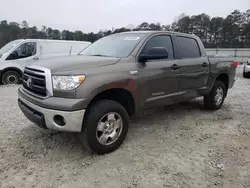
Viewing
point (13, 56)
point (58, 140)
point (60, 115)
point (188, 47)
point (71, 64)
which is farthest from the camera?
point (13, 56)

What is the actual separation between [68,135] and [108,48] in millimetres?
1694

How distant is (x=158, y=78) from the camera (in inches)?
152

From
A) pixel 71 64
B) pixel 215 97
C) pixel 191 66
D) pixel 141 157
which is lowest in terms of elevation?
pixel 141 157

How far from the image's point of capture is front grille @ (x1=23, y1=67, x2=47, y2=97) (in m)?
3.07

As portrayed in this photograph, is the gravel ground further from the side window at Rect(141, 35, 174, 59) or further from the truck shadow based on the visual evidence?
the side window at Rect(141, 35, 174, 59)

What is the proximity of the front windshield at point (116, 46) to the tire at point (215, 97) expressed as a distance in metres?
2.53

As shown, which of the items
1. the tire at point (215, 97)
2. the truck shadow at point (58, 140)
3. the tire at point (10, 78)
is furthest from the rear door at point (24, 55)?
the tire at point (215, 97)

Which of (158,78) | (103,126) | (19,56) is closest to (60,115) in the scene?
(103,126)

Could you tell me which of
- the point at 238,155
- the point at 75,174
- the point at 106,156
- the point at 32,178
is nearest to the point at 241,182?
the point at 238,155

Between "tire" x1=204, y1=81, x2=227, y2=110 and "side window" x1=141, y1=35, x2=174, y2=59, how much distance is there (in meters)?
1.80

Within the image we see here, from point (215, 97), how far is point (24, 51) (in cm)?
767

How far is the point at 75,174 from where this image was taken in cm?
282

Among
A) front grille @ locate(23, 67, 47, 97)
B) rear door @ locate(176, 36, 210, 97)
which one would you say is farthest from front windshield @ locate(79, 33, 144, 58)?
front grille @ locate(23, 67, 47, 97)

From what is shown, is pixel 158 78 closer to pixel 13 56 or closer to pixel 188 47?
pixel 188 47
